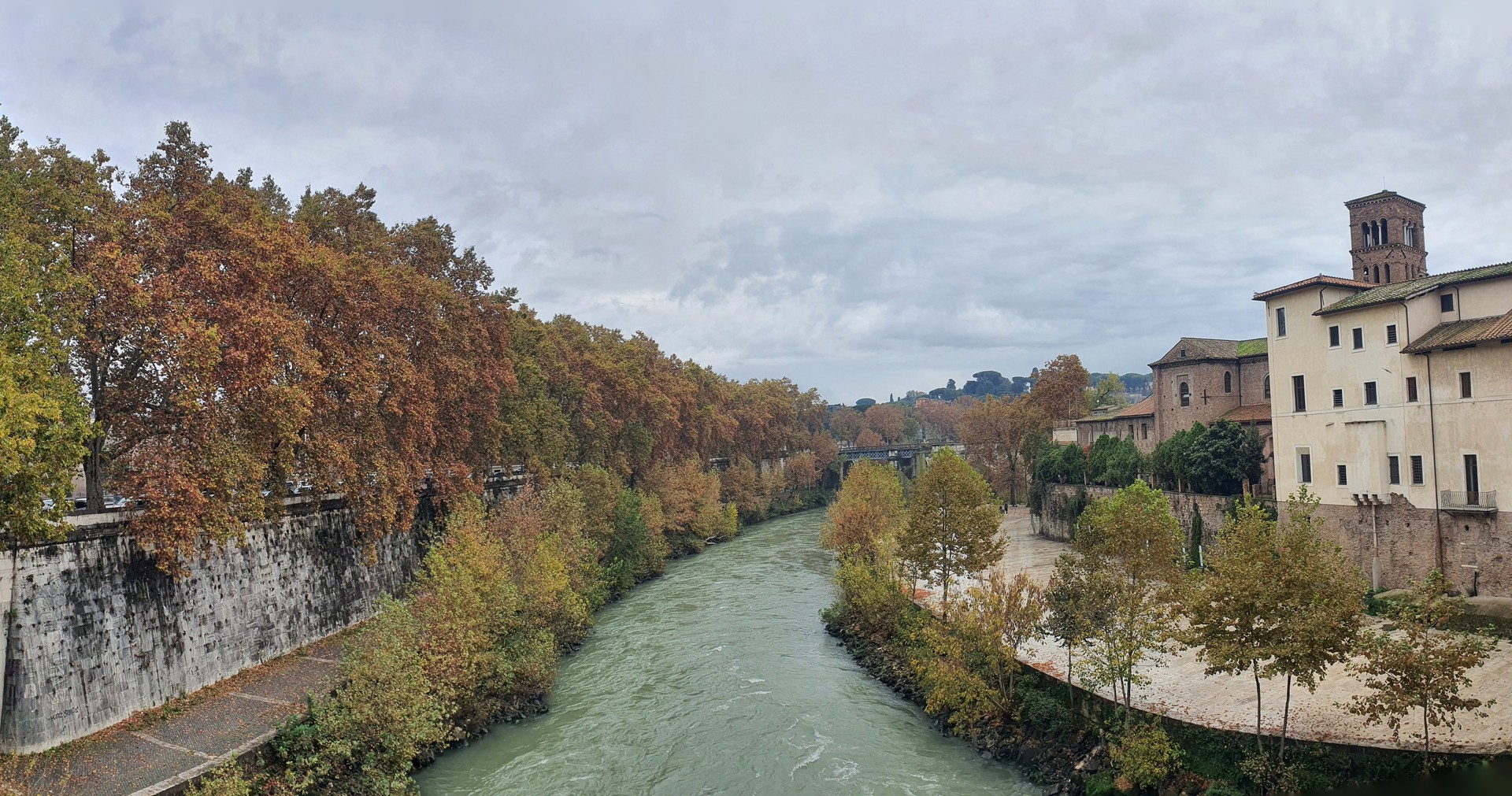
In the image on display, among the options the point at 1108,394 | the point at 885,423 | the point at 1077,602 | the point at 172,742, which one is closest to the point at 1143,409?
the point at 1077,602

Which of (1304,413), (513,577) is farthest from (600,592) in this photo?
(1304,413)

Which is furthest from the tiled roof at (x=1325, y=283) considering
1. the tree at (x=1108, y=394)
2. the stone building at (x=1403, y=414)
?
the tree at (x=1108, y=394)

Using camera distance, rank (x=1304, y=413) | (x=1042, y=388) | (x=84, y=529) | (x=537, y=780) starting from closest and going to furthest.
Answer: (x=84, y=529)
(x=537, y=780)
(x=1304, y=413)
(x=1042, y=388)

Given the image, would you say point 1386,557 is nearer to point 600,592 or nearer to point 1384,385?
point 1384,385

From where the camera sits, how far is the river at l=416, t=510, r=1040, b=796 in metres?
20.2

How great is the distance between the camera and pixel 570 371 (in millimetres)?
48062

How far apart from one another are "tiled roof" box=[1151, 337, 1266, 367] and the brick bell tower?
21.7 ft

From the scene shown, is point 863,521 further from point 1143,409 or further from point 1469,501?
point 1143,409

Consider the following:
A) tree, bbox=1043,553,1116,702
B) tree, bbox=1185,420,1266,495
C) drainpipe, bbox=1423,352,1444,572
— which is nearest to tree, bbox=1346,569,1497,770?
tree, bbox=1043,553,1116,702

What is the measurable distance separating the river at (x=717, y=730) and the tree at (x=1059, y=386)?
141ft

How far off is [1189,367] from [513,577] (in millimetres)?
39813

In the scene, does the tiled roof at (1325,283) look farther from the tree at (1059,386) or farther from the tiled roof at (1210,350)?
the tree at (1059,386)

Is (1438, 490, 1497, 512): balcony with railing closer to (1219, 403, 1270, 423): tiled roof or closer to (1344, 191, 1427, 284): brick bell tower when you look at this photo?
(1219, 403, 1270, 423): tiled roof

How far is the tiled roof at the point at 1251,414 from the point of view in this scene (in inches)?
1741
